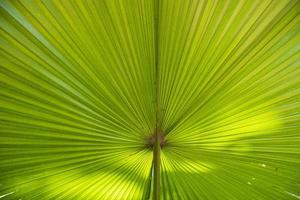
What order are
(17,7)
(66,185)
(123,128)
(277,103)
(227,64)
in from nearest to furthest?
(17,7) < (227,64) < (277,103) < (123,128) < (66,185)

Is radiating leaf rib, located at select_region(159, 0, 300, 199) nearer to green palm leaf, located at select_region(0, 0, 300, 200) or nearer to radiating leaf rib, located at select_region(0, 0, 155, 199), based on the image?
green palm leaf, located at select_region(0, 0, 300, 200)

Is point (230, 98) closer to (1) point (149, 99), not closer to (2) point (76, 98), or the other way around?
(1) point (149, 99)

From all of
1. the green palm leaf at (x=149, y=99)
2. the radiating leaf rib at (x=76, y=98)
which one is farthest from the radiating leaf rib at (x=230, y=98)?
the radiating leaf rib at (x=76, y=98)

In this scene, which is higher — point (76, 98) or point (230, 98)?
point (230, 98)

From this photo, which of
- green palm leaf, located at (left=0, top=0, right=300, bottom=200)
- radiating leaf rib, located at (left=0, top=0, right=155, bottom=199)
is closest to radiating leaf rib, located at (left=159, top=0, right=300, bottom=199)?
green palm leaf, located at (left=0, top=0, right=300, bottom=200)

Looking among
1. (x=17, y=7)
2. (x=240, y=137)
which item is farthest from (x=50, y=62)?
(x=240, y=137)

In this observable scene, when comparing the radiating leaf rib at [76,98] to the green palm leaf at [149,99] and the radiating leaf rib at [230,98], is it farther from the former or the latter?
the radiating leaf rib at [230,98]

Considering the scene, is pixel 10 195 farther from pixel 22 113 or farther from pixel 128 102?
pixel 128 102

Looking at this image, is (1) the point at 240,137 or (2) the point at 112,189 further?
(2) the point at 112,189

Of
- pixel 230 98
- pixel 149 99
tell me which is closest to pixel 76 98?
pixel 149 99
